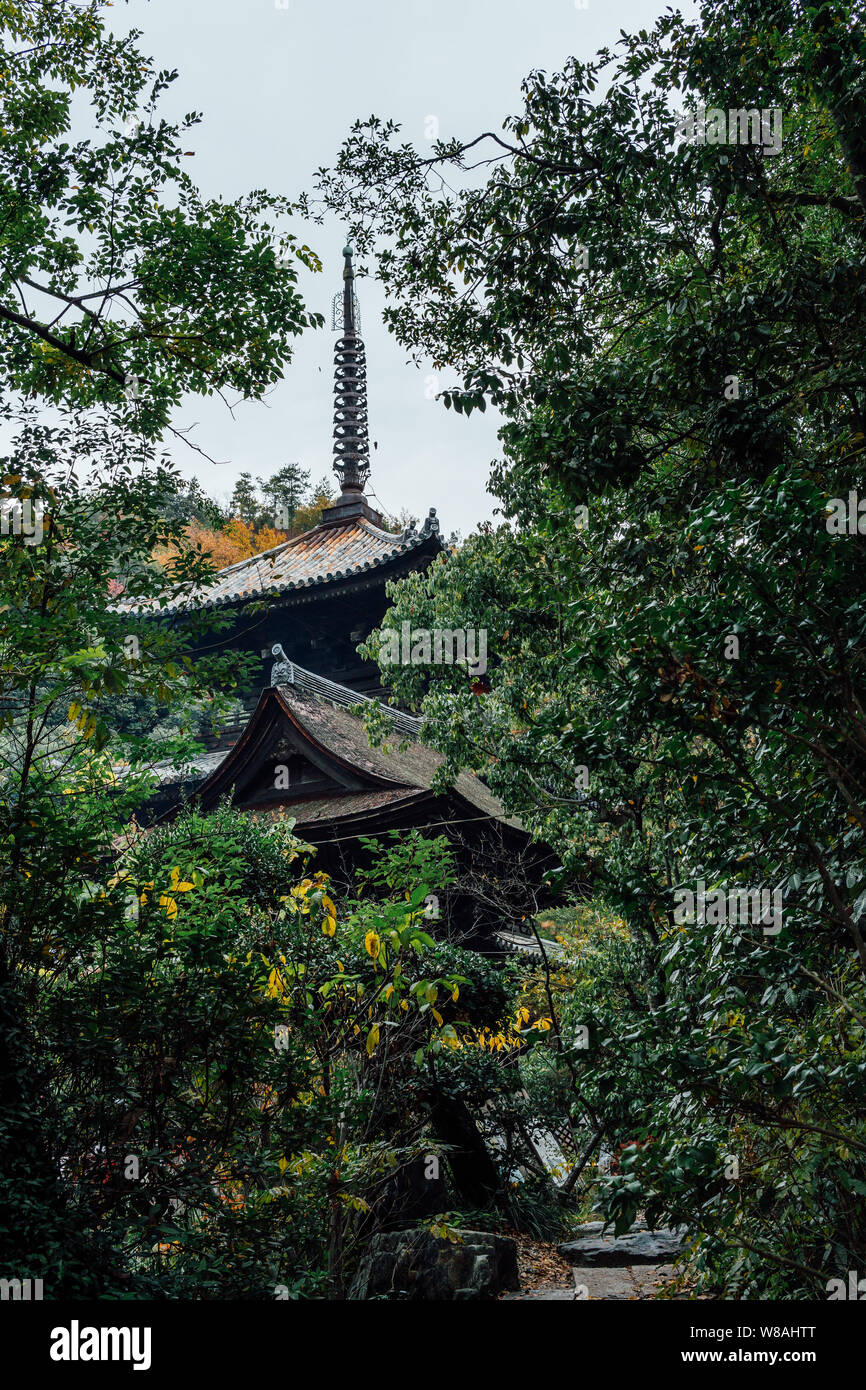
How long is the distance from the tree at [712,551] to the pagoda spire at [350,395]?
14.8 metres

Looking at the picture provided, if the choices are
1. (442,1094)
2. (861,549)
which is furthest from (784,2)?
(442,1094)

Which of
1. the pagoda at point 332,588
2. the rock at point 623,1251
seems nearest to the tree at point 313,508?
the pagoda at point 332,588

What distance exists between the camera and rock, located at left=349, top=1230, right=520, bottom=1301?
5.96 m

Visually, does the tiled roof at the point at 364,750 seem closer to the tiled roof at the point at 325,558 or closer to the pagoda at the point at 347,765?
the pagoda at the point at 347,765

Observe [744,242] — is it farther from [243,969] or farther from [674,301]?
[243,969]

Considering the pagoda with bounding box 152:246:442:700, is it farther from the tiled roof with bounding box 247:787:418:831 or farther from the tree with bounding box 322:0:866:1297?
the tree with bounding box 322:0:866:1297

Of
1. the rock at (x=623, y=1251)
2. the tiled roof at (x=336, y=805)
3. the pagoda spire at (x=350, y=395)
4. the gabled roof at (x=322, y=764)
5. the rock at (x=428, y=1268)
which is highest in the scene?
the pagoda spire at (x=350, y=395)

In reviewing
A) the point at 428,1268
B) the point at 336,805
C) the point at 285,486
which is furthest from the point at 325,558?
the point at 285,486

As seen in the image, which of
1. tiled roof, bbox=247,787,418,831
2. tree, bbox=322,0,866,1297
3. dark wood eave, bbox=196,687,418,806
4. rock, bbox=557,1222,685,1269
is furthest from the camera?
dark wood eave, bbox=196,687,418,806

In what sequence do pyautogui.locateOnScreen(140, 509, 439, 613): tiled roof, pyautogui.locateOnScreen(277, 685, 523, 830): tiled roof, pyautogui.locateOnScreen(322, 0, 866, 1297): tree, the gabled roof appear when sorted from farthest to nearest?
pyautogui.locateOnScreen(140, 509, 439, 613): tiled roof, pyautogui.locateOnScreen(277, 685, 523, 830): tiled roof, the gabled roof, pyautogui.locateOnScreen(322, 0, 866, 1297): tree

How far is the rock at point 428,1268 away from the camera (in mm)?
5961

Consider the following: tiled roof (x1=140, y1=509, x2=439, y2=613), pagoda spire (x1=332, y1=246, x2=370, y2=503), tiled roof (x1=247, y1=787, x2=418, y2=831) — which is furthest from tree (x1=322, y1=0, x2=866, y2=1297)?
pagoda spire (x1=332, y1=246, x2=370, y2=503)

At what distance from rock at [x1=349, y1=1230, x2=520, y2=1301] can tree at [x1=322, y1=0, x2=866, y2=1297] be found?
143cm

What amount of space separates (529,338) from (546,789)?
177 inches
